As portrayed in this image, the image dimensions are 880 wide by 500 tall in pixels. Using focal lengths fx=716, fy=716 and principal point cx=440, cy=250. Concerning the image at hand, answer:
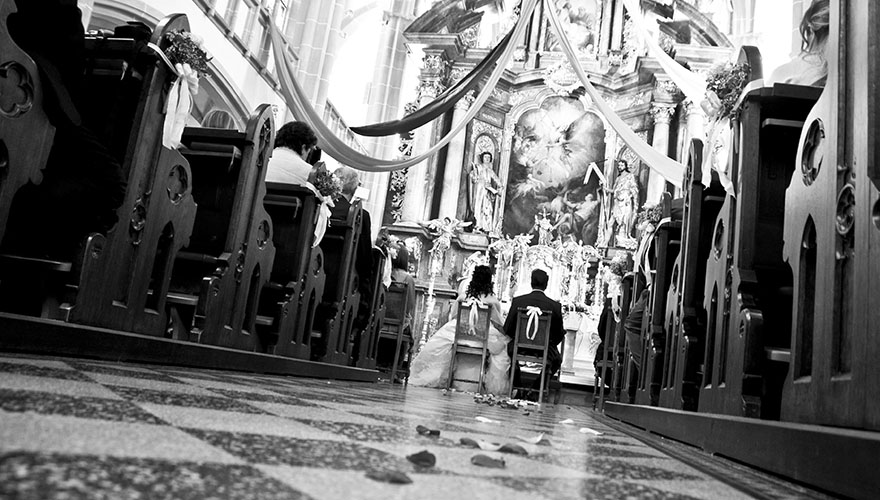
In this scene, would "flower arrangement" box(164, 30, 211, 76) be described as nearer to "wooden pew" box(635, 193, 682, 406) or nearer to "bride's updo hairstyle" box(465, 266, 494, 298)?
"wooden pew" box(635, 193, 682, 406)

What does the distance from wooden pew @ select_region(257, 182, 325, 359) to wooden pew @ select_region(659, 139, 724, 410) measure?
2.20m

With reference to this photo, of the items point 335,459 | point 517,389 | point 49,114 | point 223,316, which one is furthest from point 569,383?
point 335,459

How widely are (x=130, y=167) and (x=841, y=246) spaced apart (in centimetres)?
242

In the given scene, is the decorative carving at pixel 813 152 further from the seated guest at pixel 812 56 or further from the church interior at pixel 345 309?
the seated guest at pixel 812 56

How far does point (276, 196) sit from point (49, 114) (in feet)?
7.31

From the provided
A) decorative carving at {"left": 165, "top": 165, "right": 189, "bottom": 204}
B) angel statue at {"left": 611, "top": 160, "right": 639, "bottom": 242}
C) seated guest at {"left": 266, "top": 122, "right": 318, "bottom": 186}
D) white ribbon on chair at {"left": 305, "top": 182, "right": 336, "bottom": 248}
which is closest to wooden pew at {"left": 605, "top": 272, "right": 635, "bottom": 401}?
white ribbon on chair at {"left": 305, "top": 182, "right": 336, "bottom": 248}

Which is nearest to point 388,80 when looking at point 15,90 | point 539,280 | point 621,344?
point 539,280

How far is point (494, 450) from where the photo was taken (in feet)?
4.23

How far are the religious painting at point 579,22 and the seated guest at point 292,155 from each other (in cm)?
1050

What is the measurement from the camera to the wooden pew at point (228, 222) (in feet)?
12.0

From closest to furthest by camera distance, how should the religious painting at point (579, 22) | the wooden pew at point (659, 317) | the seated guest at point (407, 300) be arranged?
the wooden pew at point (659, 317), the seated guest at point (407, 300), the religious painting at point (579, 22)

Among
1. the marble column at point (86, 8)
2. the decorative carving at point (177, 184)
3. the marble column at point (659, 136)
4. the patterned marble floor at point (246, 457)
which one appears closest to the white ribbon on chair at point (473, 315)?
the marble column at point (86, 8)

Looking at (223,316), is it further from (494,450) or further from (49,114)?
(494,450)

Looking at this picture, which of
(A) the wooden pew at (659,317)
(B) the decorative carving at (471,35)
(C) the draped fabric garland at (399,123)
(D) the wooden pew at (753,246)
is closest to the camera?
(D) the wooden pew at (753,246)
